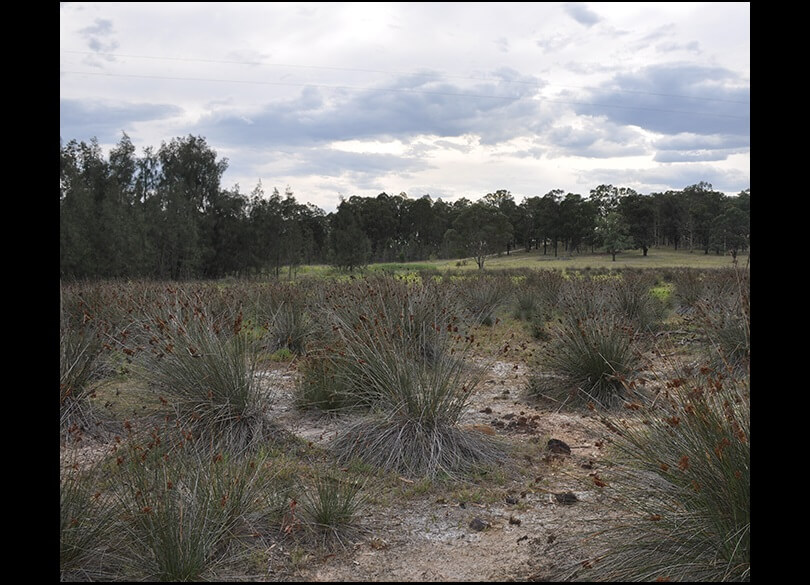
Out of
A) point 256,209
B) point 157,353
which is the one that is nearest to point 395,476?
point 157,353

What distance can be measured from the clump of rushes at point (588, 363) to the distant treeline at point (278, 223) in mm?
8159

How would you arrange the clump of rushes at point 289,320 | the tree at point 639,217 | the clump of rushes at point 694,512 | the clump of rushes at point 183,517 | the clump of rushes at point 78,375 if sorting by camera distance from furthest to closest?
the tree at point 639,217, the clump of rushes at point 289,320, the clump of rushes at point 78,375, the clump of rushes at point 183,517, the clump of rushes at point 694,512

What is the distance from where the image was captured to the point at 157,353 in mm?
5152

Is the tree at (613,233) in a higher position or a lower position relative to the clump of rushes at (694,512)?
higher

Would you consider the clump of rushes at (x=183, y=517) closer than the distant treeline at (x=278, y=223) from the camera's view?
Yes

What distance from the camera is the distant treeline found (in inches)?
1128

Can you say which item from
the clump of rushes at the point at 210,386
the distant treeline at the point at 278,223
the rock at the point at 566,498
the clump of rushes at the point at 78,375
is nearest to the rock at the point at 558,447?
the rock at the point at 566,498

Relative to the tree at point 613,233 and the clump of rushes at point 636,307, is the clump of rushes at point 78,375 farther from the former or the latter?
the tree at point 613,233

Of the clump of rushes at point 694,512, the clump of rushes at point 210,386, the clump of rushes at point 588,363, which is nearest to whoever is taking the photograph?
the clump of rushes at point 694,512

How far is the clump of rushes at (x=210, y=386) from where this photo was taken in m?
4.84

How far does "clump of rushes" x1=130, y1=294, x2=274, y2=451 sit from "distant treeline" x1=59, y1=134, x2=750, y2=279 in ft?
38.5

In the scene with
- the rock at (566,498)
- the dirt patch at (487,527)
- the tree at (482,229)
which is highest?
the tree at (482,229)
